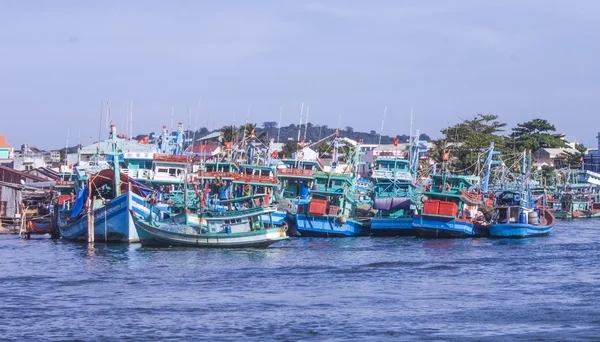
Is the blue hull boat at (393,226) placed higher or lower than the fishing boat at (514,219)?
lower

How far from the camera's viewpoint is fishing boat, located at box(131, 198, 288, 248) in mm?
57531

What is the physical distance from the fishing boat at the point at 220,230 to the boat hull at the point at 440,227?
47.6 feet

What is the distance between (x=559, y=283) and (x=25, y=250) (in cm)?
3033

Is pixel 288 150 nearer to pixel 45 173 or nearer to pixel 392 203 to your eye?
pixel 45 173

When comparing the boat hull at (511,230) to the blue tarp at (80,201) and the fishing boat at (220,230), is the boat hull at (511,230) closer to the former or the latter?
the fishing boat at (220,230)

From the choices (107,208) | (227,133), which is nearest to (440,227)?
(107,208)

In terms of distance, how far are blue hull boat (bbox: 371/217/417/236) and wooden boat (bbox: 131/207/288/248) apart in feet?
56.3

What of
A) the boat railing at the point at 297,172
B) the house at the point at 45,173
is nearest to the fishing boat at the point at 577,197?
the boat railing at the point at 297,172

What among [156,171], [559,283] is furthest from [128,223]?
[559,283]

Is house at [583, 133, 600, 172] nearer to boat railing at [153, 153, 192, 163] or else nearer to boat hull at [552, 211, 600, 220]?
boat hull at [552, 211, 600, 220]

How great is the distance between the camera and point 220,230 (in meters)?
58.1

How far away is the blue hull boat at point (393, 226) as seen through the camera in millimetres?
74188

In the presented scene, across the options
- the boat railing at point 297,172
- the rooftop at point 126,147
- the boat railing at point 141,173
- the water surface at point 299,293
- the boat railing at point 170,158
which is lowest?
the water surface at point 299,293

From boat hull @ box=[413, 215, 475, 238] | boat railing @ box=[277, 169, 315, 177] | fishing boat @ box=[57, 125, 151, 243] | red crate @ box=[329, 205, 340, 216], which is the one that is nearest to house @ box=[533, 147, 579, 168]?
boat railing @ box=[277, 169, 315, 177]
